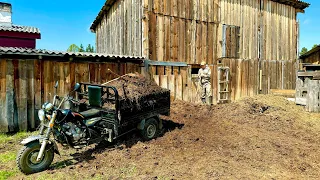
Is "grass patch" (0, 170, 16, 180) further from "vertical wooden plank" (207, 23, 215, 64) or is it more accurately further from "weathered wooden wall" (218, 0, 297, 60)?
"weathered wooden wall" (218, 0, 297, 60)

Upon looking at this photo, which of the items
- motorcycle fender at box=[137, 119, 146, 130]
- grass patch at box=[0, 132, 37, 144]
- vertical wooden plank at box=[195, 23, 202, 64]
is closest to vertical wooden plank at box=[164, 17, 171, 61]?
vertical wooden plank at box=[195, 23, 202, 64]

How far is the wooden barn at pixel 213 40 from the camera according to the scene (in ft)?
34.3

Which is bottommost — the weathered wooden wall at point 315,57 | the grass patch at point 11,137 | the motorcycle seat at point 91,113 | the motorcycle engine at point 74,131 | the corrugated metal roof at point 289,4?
the grass patch at point 11,137

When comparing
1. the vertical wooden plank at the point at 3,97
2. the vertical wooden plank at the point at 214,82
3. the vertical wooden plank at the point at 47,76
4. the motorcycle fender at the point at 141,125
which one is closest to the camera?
the motorcycle fender at the point at 141,125

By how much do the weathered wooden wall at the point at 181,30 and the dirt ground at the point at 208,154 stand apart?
3338 millimetres

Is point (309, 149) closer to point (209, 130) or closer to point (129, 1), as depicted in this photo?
point (209, 130)

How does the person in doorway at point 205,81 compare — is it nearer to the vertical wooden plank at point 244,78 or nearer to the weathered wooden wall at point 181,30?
the weathered wooden wall at point 181,30

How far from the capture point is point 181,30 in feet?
36.2

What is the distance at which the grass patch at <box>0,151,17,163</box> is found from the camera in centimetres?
506

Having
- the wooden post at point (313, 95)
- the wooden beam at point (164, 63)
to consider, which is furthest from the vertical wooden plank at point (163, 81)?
the wooden post at point (313, 95)

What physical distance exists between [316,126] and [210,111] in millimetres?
3821

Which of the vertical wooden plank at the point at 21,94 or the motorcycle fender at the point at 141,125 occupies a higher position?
the vertical wooden plank at the point at 21,94

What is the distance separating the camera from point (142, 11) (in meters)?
10.0

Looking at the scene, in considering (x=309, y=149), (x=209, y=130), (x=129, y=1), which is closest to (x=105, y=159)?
(x=209, y=130)
